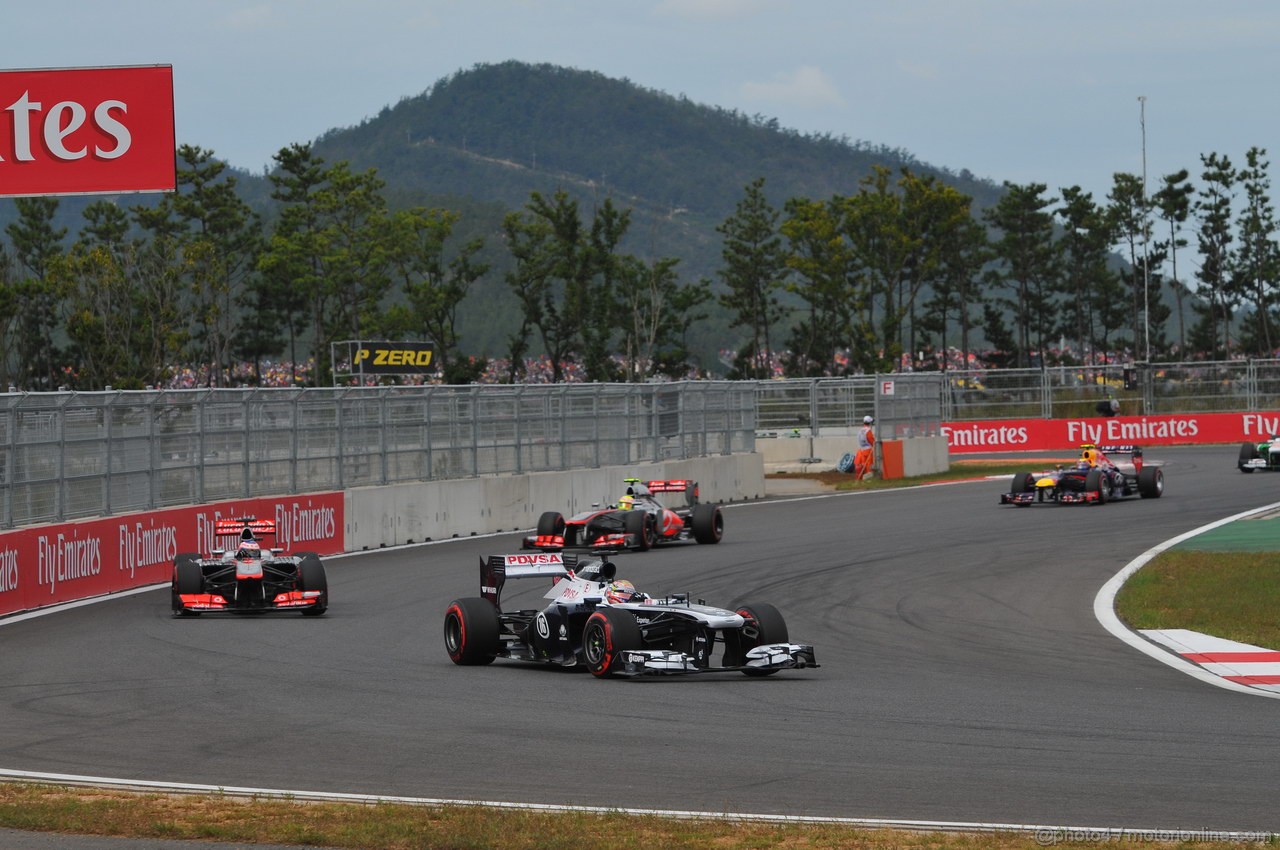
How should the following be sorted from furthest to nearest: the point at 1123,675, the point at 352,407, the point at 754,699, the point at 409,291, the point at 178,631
Result: the point at 409,291 < the point at 352,407 < the point at 178,631 < the point at 1123,675 < the point at 754,699

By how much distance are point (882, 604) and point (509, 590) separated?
4.81m

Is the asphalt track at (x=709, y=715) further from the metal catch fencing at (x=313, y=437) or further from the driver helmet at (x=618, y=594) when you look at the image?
the metal catch fencing at (x=313, y=437)

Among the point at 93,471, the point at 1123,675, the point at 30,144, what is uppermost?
the point at 30,144

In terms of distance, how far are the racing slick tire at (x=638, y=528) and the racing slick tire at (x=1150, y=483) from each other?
12957 mm

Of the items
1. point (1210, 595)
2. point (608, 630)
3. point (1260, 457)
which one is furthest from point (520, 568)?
point (1260, 457)

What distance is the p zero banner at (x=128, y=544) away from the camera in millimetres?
18906

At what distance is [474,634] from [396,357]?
5619 centimetres

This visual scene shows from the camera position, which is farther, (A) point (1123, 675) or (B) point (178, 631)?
(B) point (178, 631)

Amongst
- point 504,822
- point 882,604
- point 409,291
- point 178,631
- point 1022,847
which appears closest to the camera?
point 1022,847

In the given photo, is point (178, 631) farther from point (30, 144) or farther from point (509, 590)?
point (30, 144)

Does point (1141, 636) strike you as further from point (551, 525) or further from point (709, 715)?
point (551, 525)

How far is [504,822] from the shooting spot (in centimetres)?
794

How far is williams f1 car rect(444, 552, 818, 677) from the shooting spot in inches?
516

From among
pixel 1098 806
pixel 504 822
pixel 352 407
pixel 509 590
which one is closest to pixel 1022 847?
pixel 1098 806
